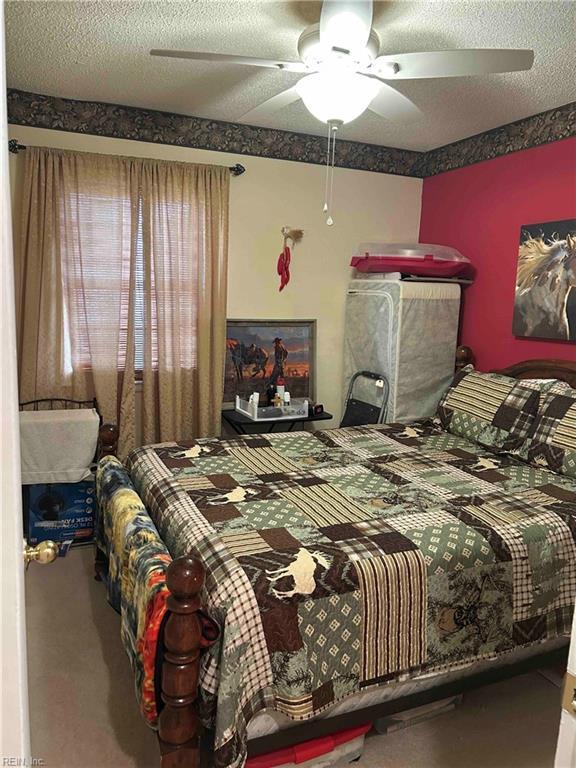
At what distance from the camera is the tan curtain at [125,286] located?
10.6 ft

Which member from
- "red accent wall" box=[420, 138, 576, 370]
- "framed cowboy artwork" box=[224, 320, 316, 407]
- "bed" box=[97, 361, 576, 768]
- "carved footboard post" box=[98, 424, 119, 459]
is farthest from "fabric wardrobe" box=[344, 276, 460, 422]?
"carved footboard post" box=[98, 424, 119, 459]

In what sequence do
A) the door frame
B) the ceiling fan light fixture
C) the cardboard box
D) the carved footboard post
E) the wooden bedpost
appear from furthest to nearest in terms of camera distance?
the cardboard box
the carved footboard post
the ceiling fan light fixture
the wooden bedpost
the door frame

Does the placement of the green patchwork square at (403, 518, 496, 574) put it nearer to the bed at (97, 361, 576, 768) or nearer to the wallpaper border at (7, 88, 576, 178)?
the bed at (97, 361, 576, 768)

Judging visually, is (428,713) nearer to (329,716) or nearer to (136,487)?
(329,716)

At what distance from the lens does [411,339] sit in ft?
12.1

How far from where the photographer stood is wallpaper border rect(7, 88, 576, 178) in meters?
3.17

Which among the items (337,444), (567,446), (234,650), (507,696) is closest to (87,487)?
(337,444)

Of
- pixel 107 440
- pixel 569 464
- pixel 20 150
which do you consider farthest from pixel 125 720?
pixel 20 150

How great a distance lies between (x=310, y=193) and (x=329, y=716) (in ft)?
10.5

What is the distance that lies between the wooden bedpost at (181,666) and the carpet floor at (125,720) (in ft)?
1.05

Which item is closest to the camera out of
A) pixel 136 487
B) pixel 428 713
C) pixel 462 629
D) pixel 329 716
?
pixel 329 716

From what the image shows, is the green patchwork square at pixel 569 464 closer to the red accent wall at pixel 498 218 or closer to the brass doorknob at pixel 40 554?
the red accent wall at pixel 498 218

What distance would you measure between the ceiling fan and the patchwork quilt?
1501 mm

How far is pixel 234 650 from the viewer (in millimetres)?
1560
